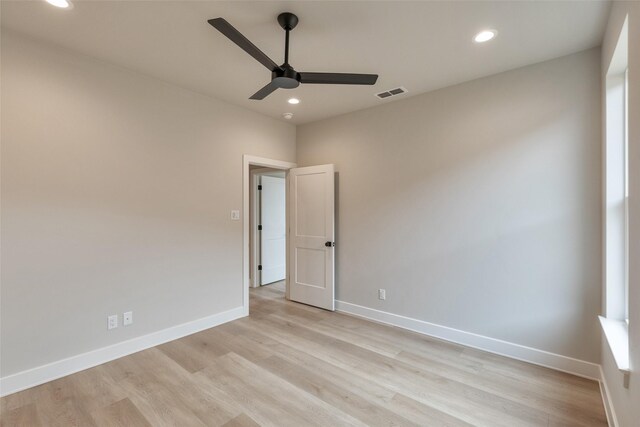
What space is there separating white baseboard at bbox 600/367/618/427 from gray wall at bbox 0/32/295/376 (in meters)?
3.45

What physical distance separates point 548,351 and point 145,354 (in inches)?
144

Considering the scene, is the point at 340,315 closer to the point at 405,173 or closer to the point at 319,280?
the point at 319,280

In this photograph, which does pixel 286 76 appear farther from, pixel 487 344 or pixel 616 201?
pixel 487 344

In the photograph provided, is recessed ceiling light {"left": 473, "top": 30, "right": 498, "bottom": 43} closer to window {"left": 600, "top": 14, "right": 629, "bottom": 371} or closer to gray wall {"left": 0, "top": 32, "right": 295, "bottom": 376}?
window {"left": 600, "top": 14, "right": 629, "bottom": 371}

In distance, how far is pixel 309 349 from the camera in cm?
289

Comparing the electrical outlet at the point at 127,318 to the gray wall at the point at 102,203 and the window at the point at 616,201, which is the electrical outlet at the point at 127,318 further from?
the window at the point at 616,201

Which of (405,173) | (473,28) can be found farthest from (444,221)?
(473,28)

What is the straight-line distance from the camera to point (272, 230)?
18.1 ft

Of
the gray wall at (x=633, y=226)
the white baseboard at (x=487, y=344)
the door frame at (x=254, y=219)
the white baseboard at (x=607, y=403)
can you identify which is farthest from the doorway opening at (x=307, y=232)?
the gray wall at (x=633, y=226)

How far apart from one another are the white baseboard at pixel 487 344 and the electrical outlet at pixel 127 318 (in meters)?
2.47

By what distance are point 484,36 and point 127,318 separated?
3909 millimetres

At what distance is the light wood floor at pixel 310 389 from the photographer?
1.95 meters

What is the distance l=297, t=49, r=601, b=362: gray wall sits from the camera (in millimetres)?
2436

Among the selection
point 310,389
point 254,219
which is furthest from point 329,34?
point 254,219
